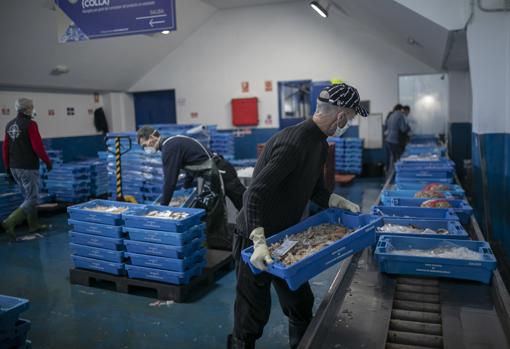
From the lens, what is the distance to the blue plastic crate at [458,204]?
3748mm

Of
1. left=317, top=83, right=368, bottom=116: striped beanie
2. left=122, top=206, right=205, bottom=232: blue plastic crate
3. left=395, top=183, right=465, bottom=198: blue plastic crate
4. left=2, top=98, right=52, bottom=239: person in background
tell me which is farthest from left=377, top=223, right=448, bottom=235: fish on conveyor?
left=2, top=98, right=52, bottom=239: person in background

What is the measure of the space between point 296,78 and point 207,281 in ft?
28.1

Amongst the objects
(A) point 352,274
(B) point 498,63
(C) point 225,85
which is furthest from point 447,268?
(C) point 225,85

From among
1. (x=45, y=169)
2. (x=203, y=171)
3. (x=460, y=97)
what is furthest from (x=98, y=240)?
(x=460, y=97)

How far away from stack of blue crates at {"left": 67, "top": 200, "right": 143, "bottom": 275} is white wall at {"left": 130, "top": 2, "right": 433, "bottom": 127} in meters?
8.38

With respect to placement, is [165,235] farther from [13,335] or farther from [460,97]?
[460,97]

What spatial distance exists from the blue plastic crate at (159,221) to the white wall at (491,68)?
348cm

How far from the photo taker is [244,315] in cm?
258

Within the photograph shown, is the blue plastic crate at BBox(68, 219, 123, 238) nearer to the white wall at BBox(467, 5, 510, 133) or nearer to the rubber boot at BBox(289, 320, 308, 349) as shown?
the rubber boot at BBox(289, 320, 308, 349)

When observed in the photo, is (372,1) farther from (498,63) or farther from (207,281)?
(207,281)

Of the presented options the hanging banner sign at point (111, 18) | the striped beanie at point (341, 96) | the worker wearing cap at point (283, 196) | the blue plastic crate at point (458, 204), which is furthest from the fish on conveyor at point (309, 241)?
the hanging banner sign at point (111, 18)

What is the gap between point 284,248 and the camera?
230cm

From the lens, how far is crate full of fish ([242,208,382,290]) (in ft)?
6.67

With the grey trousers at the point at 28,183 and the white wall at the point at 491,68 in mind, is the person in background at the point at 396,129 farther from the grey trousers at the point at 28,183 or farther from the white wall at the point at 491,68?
the grey trousers at the point at 28,183
